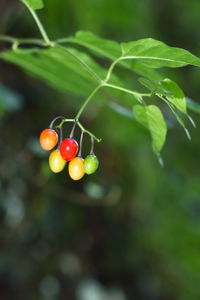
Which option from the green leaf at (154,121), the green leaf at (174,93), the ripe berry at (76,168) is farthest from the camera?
the ripe berry at (76,168)

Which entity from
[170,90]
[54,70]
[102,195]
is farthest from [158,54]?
[102,195]

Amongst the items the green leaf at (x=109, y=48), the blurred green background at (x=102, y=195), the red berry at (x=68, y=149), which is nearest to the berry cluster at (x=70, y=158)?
the red berry at (x=68, y=149)

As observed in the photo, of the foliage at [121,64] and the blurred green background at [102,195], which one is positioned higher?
the foliage at [121,64]

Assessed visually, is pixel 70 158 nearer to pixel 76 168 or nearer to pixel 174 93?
pixel 76 168

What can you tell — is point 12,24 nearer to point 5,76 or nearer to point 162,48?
point 5,76

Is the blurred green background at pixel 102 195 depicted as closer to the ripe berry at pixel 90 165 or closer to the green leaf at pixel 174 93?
the ripe berry at pixel 90 165

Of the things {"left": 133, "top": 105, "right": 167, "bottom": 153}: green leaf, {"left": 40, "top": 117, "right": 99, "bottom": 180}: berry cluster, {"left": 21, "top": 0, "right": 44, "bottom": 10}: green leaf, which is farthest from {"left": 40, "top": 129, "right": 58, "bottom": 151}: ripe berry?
{"left": 21, "top": 0, "right": 44, "bottom": 10}: green leaf

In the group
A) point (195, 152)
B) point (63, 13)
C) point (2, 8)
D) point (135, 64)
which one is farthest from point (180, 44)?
point (135, 64)
